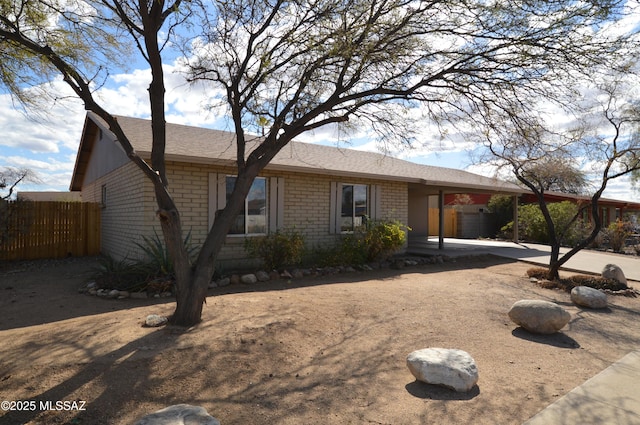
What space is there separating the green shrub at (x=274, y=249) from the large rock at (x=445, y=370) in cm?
552

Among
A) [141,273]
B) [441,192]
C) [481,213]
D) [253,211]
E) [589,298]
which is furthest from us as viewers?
[481,213]

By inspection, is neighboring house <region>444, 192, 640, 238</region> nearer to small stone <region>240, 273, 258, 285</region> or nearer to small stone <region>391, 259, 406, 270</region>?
small stone <region>391, 259, 406, 270</region>

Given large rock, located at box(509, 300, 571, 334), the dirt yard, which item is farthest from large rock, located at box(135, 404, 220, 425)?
large rock, located at box(509, 300, 571, 334)

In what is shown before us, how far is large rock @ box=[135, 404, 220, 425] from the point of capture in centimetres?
250

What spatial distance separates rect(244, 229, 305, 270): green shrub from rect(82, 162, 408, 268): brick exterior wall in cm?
56

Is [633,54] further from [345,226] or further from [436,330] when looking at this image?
[345,226]

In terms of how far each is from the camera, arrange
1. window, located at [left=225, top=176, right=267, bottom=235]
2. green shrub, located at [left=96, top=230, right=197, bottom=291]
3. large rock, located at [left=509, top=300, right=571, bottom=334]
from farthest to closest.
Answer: window, located at [left=225, top=176, right=267, bottom=235]
green shrub, located at [left=96, top=230, right=197, bottom=291]
large rock, located at [left=509, top=300, right=571, bottom=334]

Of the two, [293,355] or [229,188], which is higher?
[229,188]

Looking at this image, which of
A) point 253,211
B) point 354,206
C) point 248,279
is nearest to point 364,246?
point 354,206

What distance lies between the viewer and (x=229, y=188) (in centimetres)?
941

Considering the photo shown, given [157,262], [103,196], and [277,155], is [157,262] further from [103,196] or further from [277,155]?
[103,196]

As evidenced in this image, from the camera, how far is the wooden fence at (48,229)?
10.9 metres

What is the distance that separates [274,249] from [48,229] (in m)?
8.04

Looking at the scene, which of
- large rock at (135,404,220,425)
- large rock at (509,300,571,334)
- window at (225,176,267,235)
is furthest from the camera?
window at (225,176,267,235)
